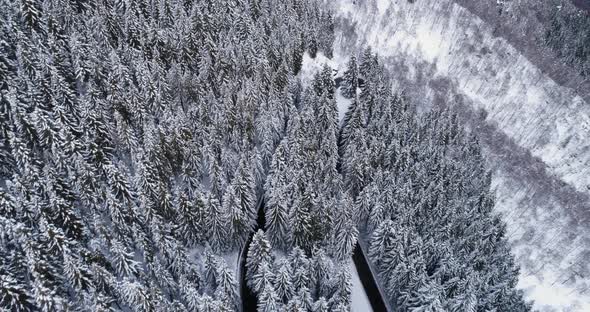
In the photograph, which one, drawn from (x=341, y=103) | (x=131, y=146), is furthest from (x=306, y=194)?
(x=341, y=103)

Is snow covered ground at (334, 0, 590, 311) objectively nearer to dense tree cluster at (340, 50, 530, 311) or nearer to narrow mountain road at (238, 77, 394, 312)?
dense tree cluster at (340, 50, 530, 311)

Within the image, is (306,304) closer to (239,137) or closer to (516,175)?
(239,137)

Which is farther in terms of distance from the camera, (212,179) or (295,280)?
(212,179)

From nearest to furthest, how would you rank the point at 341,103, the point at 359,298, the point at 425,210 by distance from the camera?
the point at 359,298 < the point at 425,210 < the point at 341,103

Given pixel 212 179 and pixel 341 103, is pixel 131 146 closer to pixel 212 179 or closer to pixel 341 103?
pixel 212 179

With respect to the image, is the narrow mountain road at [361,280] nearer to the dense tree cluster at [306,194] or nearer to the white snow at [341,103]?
the dense tree cluster at [306,194]

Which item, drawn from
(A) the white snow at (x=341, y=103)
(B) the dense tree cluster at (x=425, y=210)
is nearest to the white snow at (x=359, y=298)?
(B) the dense tree cluster at (x=425, y=210)
